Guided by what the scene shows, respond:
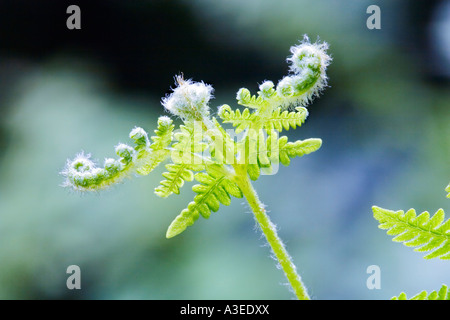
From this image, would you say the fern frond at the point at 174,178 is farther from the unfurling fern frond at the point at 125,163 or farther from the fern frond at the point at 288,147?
the fern frond at the point at 288,147

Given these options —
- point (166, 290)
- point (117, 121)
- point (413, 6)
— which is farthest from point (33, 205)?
point (413, 6)

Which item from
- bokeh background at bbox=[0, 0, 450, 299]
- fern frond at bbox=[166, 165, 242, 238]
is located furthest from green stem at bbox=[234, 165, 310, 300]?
bokeh background at bbox=[0, 0, 450, 299]

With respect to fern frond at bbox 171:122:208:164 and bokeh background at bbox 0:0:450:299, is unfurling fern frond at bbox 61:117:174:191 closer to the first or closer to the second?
fern frond at bbox 171:122:208:164

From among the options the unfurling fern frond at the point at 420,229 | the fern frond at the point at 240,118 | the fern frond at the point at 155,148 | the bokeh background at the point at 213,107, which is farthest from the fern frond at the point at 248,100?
the bokeh background at the point at 213,107

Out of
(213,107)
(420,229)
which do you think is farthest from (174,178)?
(213,107)

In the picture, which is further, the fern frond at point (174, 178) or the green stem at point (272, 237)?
the fern frond at point (174, 178)

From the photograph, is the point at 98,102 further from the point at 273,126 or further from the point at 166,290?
the point at 273,126

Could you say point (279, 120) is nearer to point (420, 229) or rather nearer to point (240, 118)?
point (240, 118)
